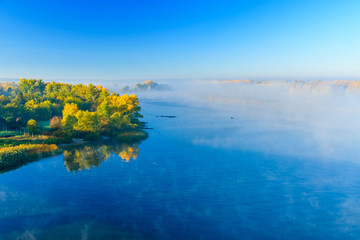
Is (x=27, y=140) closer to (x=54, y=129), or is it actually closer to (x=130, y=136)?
(x=54, y=129)

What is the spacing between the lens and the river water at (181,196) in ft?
87.9

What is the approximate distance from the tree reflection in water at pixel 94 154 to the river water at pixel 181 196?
0.78 ft

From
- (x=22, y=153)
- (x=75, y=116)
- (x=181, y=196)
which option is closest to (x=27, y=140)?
(x=22, y=153)

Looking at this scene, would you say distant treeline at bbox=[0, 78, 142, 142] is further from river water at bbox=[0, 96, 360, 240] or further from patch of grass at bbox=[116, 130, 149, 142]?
river water at bbox=[0, 96, 360, 240]

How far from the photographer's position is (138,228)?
26.8m

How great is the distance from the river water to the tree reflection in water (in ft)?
0.78

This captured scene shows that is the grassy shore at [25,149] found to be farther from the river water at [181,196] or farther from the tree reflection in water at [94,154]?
the tree reflection in water at [94,154]

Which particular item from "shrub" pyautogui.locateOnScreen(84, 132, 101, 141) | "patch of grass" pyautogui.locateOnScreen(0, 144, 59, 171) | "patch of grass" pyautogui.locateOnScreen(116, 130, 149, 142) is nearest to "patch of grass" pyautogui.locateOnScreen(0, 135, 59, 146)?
"patch of grass" pyautogui.locateOnScreen(0, 144, 59, 171)

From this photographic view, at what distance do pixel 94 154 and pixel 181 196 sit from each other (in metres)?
31.3

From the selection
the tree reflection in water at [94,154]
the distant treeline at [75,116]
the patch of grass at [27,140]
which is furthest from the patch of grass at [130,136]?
the patch of grass at [27,140]

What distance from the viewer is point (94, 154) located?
56.1m

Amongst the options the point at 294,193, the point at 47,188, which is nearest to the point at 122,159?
the point at 47,188

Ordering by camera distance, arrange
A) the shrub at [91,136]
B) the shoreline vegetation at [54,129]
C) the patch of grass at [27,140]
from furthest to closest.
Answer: the shrub at [91,136]
the patch of grass at [27,140]
the shoreline vegetation at [54,129]

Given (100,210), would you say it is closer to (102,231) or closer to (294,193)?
(102,231)
